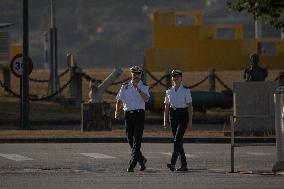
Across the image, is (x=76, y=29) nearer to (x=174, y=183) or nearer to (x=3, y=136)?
(x=3, y=136)

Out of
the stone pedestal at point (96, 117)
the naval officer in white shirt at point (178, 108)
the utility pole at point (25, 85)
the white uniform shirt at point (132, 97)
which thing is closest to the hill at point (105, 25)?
the utility pole at point (25, 85)

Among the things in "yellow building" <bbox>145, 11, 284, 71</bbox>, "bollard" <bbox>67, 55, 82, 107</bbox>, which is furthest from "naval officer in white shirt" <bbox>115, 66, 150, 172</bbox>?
"yellow building" <bbox>145, 11, 284, 71</bbox>

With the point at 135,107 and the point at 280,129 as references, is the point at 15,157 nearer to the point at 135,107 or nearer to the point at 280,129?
the point at 135,107

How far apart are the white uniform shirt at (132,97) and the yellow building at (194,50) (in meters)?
57.1

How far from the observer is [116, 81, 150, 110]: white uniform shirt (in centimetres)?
2480

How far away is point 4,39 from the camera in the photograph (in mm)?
45625

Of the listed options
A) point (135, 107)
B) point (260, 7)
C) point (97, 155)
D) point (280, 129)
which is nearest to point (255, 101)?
point (97, 155)

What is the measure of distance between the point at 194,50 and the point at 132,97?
203ft

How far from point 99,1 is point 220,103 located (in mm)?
142125

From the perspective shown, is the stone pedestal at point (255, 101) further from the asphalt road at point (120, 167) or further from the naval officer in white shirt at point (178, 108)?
the naval officer in white shirt at point (178, 108)

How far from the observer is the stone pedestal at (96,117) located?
3612cm

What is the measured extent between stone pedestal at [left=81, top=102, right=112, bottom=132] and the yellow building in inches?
1789

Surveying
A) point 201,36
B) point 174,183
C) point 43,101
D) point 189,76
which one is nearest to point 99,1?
point 201,36

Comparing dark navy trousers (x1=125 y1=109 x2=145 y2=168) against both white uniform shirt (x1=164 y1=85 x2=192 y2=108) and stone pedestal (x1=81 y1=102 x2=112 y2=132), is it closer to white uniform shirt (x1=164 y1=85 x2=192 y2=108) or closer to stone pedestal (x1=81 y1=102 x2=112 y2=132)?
white uniform shirt (x1=164 y1=85 x2=192 y2=108)
